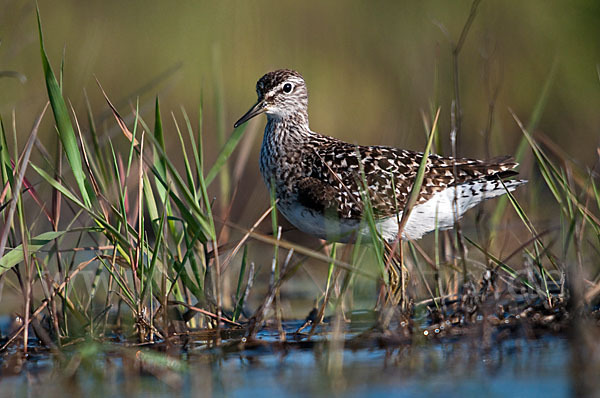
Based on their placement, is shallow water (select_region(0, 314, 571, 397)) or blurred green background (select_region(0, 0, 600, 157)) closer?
shallow water (select_region(0, 314, 571, 397))

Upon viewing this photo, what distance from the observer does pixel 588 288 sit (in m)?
4.96

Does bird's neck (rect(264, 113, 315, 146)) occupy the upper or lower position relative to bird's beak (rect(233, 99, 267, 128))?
lower

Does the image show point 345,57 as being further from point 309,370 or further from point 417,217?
point 309,370

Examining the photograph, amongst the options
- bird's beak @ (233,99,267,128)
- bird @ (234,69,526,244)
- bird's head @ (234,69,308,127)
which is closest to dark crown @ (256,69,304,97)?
bird's head @ (234,69,308,127)

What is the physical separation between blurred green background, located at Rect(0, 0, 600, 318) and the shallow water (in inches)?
231

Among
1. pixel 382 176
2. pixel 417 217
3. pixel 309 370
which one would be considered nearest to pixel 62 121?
pixel 309 370

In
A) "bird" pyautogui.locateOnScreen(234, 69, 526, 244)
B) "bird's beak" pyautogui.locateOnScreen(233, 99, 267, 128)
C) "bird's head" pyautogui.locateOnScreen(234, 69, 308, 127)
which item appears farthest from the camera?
"bird's head" pyautogui.locateOnScreen(234, 69, 308, 127)

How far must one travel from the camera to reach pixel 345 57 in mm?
11672

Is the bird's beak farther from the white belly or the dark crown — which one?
the white belly

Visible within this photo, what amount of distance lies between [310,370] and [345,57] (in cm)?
781

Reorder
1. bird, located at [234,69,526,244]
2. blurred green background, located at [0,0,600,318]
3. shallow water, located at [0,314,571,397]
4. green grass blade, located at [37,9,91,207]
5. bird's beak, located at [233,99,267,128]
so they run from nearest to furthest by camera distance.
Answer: shallow water, located at [0,314,571,397]
green grass blade, located at [37,9,91,207]
bird, located at [234,69,526,244]
bird's beak, located at [233,99,267,128]
blurred green background, located at [0,0,600,318]

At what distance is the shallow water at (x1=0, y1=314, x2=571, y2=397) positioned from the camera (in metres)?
4.07

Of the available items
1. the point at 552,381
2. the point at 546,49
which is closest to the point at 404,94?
the point at 546,49

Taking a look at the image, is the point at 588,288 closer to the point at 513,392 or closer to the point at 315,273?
the point at 513,392
